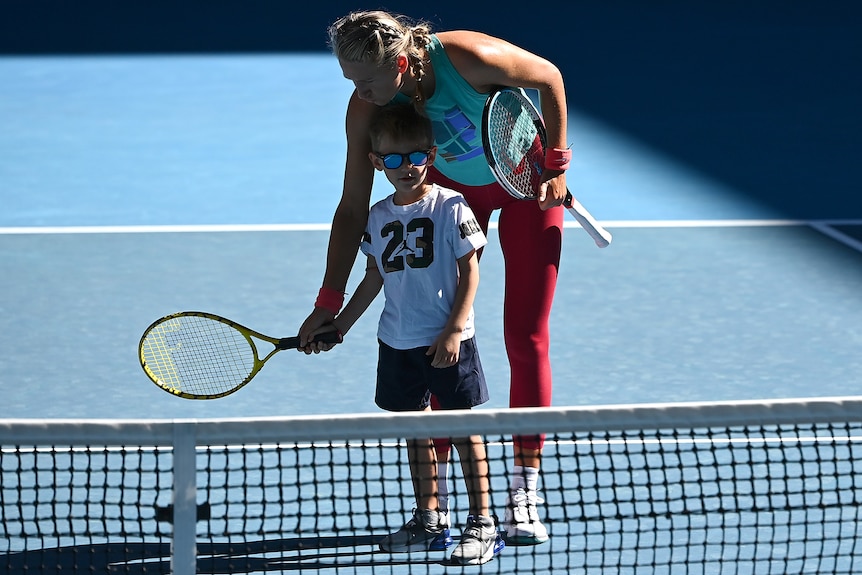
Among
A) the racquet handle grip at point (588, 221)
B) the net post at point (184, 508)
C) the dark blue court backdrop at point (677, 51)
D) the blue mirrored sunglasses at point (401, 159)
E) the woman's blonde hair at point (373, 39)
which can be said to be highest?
the dark blue court backdrop at point (677, 51)

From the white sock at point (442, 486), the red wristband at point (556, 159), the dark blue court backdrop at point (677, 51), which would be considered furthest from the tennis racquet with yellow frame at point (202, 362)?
the dark blue court backdrop at point (677, 51)

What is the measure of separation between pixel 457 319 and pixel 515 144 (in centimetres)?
54

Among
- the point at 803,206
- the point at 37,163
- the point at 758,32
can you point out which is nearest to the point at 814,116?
the point at 803,206

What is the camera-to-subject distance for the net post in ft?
8.39

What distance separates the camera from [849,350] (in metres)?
5.12

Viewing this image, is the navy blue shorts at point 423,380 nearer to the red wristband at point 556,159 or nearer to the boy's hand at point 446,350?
the boy's hand at point 446,350

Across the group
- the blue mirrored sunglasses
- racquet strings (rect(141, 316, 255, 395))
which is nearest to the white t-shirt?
the blue mirrored sunglasses

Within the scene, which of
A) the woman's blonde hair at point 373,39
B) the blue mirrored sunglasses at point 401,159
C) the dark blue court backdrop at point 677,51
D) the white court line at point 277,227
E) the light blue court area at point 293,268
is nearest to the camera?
the woman's blonde hair at point 373,39

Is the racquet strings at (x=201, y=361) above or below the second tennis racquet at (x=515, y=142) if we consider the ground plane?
below

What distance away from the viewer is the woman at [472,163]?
10.4 feet

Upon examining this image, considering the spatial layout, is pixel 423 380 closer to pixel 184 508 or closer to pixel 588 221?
pixel 588 221

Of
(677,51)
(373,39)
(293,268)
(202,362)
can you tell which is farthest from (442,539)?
(677,51)

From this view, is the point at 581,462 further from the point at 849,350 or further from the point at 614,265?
the point at 614,265

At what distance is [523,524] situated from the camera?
11.5 ft
